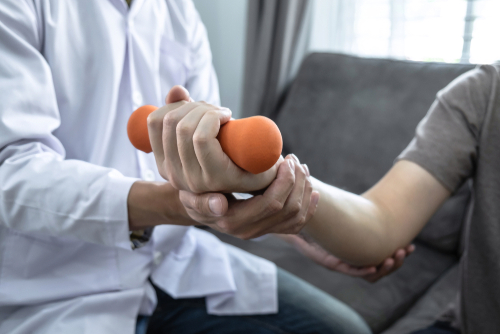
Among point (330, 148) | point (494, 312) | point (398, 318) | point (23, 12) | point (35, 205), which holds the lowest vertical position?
point (398, 318)

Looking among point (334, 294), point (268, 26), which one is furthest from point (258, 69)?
point (334, 294)

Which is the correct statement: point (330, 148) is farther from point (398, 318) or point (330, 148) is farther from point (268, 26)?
point (268, 26)

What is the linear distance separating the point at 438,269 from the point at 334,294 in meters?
0.42

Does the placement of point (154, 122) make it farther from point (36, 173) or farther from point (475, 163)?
point (475, 163)

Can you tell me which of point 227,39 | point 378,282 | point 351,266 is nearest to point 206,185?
point 351,266

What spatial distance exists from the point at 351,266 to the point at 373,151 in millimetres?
666

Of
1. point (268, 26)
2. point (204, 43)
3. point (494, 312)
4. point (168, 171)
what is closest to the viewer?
point (168, 171)

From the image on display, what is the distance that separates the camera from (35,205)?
58 centimetres

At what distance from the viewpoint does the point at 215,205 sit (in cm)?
45

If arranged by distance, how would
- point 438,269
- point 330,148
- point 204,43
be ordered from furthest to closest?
1. point 330,148
2. point 438,269
3. point 204,43

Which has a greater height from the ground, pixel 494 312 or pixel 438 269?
pixel 494 312

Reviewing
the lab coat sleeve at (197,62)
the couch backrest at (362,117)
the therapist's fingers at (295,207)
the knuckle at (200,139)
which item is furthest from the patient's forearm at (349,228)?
the couch backrest at (362,117)

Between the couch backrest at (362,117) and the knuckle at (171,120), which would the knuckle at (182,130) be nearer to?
the knuckle at (171,120)

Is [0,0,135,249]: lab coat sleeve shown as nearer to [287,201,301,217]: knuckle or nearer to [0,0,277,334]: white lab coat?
[0,0,277,334]: white lab coat
